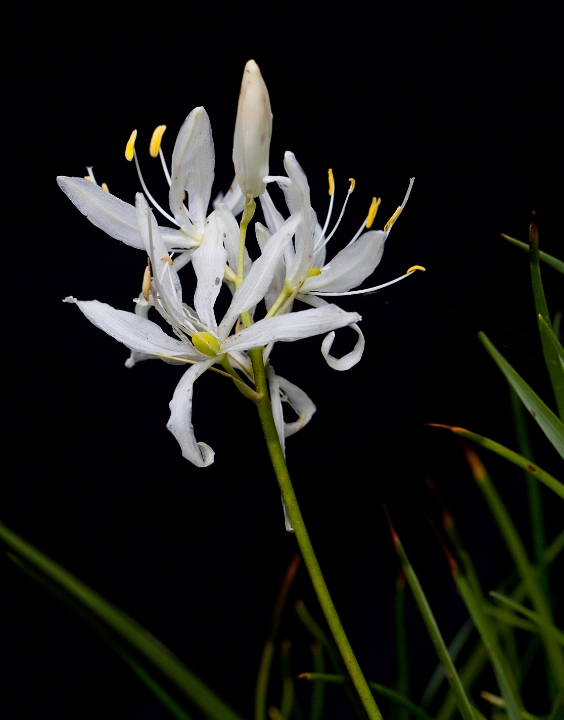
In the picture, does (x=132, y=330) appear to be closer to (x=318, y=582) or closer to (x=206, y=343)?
(x=206, y=343)

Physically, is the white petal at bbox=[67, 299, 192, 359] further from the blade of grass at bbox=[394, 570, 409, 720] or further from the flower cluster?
the blade of grass at bbox=[394, 570, 409, 720]

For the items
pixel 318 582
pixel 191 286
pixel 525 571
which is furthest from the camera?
pixel 191 286

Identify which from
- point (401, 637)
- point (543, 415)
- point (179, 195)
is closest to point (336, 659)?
point (401, 637)

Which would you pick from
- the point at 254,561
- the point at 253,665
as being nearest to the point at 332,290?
the point at 254,561

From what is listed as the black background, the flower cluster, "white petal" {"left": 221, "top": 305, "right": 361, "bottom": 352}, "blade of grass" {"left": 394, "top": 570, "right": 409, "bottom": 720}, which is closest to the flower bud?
the flower cluster

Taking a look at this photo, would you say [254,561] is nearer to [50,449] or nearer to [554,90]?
[50,449]

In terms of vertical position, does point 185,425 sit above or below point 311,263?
below

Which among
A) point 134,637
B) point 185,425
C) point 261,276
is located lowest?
point 134,637
